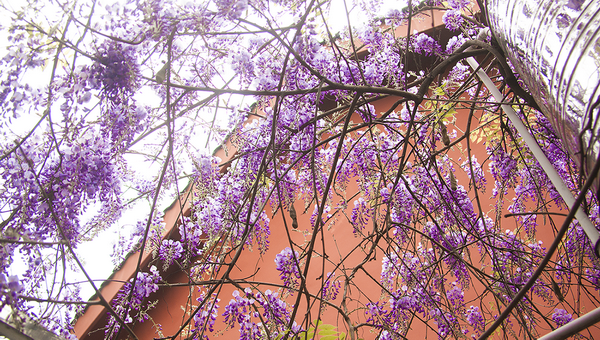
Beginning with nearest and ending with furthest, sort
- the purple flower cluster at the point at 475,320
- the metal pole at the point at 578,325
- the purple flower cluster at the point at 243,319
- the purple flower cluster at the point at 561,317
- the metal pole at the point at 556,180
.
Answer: the metal pole at the point at 578,325 < the metal pole at the point at 556,180 < the purple flower cluster at the point at 243,319 < the purple flower cluster at the point at 561,317 < the purple flower cluster at the point at 475,320

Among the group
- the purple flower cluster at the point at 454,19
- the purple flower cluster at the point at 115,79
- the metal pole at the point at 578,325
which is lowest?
the metal pole at the point at 578,325

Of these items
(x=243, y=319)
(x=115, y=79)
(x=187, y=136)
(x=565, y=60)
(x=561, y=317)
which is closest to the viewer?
(x=565, y=60)

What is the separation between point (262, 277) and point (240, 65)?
8.45 ft

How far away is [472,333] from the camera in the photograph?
7.75ft

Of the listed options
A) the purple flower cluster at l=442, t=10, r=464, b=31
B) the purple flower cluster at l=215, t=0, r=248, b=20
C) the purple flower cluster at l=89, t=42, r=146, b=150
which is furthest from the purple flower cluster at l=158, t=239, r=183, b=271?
the purple flower cluster at l=442, t=10, r=464, b=31

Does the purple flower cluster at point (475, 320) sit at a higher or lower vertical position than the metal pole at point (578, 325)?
higher

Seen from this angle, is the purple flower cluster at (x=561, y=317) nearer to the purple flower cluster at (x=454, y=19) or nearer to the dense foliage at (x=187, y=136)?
the dense foliage at (x=187, y=136)

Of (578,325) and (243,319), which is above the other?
(243,319)

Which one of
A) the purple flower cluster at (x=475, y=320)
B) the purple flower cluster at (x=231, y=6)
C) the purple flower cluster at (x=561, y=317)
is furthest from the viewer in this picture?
the purple flower cluster at (x=475, y=320)

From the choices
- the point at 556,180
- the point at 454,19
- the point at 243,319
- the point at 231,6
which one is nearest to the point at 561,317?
the point at 556,180

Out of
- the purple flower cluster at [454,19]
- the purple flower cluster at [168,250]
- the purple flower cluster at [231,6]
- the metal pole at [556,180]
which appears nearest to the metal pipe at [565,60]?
the metal pole at [556,180]

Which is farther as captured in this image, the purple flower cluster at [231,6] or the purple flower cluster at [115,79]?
the purple flower cluster at [231,6]

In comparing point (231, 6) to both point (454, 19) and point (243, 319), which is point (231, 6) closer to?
point (243, 319)

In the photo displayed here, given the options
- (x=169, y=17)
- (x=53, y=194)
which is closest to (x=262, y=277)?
(x=53, y=194)
